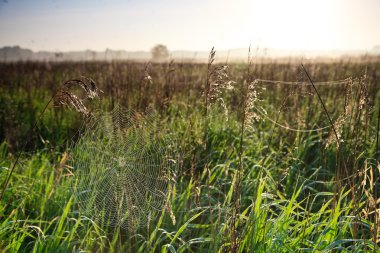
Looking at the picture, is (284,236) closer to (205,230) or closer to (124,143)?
(205,230)

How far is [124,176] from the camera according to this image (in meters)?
3.29

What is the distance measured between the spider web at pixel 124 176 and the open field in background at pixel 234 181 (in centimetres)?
12

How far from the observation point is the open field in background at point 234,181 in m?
2.26

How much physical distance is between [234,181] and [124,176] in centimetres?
110

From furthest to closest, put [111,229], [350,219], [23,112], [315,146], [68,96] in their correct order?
[23,112]
[315,146]
[111,229]
[350,219]
[68,96]

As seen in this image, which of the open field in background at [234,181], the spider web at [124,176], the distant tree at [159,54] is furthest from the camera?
the distant tree at [159,54]

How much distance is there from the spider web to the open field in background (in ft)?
0.38

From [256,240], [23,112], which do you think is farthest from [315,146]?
[23,112]

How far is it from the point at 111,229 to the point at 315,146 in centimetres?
258

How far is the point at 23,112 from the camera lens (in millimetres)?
6684

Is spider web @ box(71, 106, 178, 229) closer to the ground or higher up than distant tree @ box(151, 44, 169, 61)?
closer to the ground

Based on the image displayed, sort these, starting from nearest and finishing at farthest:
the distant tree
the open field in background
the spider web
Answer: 1. the open field in background
2. the spider web
3. the distant tree

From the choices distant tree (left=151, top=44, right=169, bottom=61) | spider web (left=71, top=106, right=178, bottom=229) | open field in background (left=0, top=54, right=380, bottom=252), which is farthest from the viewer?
distant tree (left=151, top=44, right=169, bottom=61)

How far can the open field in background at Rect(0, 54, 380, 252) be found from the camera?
226 centimetres
